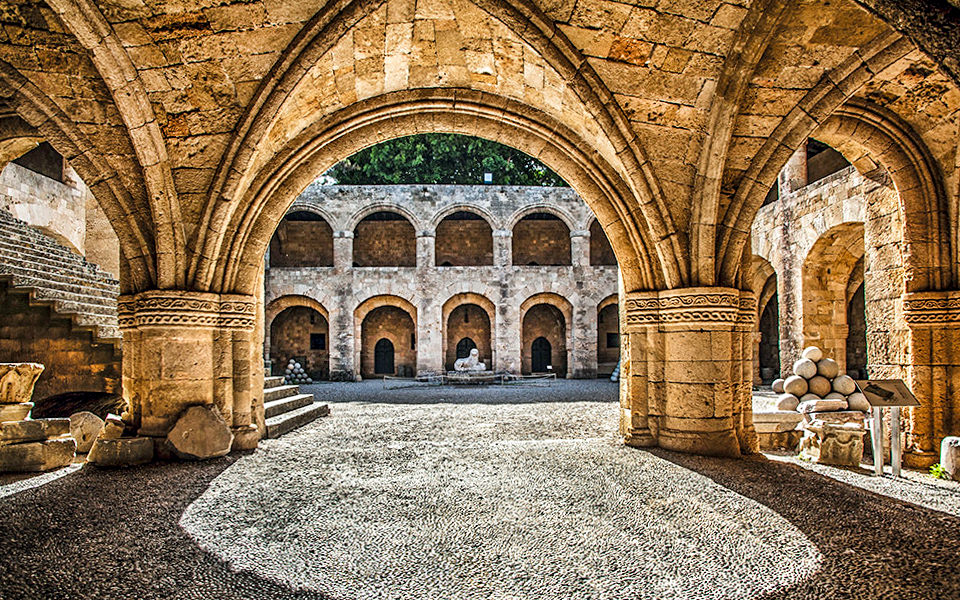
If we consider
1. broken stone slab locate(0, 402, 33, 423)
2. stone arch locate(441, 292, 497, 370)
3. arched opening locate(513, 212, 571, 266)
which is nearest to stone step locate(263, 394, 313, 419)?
broken stone slab locate(0, 402, 33, 423)

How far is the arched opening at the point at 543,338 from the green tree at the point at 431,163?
22.4ft

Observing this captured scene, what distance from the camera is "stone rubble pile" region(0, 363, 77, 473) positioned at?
15.7 ft

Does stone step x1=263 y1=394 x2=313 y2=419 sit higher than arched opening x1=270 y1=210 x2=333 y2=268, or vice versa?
arched opening x1=270 y1=210 x2=333 y2=268

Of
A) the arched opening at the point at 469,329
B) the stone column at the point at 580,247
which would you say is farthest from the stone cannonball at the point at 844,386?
the arched opening at the point at 469,329

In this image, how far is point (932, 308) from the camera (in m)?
5.48

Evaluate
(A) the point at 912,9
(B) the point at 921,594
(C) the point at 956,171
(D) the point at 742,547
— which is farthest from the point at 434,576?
(C) the point at 956,171

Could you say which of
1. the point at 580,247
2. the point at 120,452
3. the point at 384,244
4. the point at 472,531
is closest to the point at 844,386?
the point at 472,531

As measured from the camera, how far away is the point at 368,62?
5.04 m

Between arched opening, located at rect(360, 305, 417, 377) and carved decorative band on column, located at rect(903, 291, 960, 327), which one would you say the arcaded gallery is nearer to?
carved decorative band on column, located at rect(903, 291, 960, 327)

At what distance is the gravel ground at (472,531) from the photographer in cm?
244

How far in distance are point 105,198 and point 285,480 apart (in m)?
3.36

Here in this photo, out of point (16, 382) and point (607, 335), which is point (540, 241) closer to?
point (607, 335)

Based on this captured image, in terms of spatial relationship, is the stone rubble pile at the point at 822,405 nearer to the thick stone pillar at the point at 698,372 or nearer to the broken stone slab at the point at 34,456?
the thick stone pillar at the point at 698,372

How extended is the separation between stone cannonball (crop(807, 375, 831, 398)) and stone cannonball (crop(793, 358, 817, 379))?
8 cm
